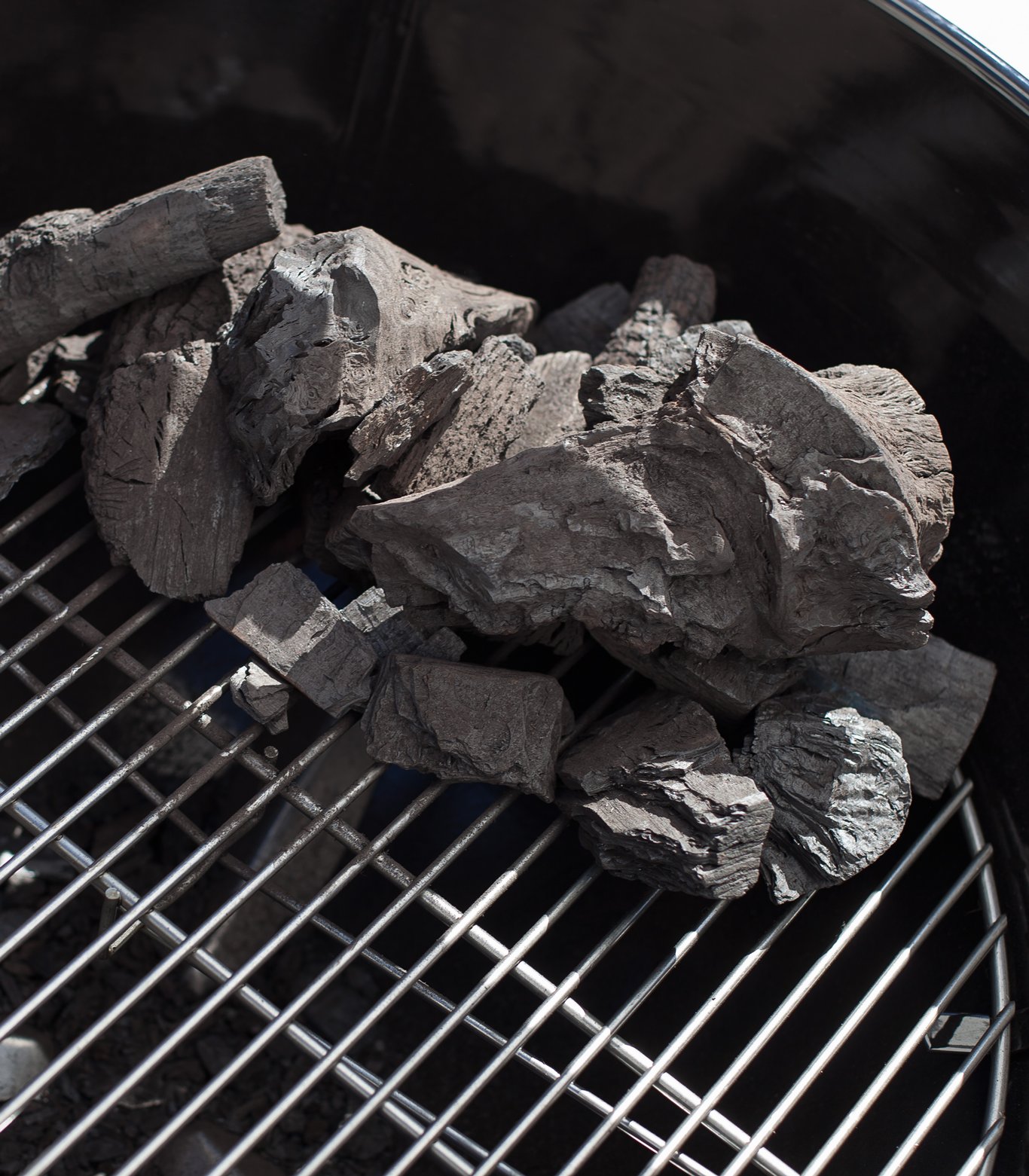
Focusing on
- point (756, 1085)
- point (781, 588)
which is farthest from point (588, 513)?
point (756, 1085)

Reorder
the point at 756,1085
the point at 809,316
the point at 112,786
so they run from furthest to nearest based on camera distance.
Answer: the point at 809,316 → the point at 756,1085 → the point at 112,786

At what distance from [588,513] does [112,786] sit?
2.80ft

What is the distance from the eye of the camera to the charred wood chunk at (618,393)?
144cm

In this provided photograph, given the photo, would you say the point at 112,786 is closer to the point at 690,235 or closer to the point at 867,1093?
the point at 867,1093

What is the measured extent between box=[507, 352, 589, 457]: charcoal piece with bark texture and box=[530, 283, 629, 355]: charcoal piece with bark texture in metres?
0.19

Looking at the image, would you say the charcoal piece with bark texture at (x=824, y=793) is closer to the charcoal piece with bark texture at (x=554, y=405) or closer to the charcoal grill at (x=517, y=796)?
the charcoal grill at (x=517, y=796)

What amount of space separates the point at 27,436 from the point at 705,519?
3.91ft

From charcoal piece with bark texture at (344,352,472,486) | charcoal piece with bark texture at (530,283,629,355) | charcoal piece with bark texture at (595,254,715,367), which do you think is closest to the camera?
charcoal piece with bark texture at (344,352,472,486)

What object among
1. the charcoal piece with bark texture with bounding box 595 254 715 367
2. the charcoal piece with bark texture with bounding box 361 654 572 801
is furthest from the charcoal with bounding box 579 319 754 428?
the charcoal piece with bark texture with bounding box 361 654 572 801

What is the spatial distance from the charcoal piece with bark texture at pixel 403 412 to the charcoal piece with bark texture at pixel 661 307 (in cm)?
45

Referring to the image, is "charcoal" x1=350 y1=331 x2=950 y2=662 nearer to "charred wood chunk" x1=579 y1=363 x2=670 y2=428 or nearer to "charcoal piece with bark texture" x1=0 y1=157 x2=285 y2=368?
"charred wood chunk" x1=579 y1=363 x2=670 y2=428

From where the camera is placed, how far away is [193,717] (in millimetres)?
1498

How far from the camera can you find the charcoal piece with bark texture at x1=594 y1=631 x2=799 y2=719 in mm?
1526

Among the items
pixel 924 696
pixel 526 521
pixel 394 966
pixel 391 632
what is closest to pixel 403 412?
pixel 526 521
